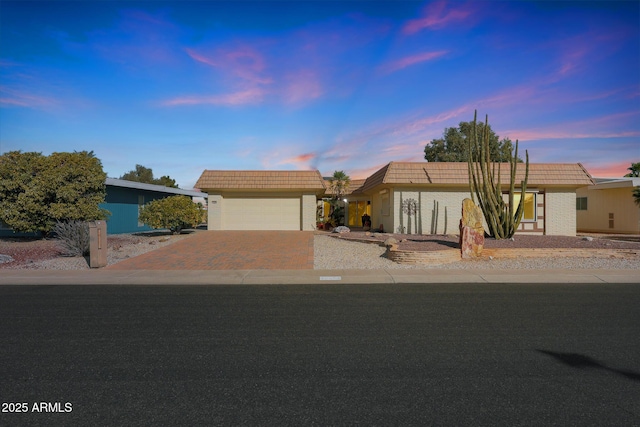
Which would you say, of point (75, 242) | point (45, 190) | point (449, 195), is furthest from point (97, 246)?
point (449, 195)

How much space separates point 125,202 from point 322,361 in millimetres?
24072

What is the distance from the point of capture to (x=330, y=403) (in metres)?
3.76

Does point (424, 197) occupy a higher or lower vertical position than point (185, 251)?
higher

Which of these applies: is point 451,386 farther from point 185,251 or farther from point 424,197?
point 424,197

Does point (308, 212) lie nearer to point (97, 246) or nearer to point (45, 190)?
point (45, 190)

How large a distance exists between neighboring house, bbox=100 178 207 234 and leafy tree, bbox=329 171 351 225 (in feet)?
39.3

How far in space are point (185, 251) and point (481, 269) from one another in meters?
11.1

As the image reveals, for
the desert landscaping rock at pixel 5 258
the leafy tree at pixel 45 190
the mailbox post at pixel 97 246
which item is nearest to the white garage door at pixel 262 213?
the leafy tree at pixel 45 190

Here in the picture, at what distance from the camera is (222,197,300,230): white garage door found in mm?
26797

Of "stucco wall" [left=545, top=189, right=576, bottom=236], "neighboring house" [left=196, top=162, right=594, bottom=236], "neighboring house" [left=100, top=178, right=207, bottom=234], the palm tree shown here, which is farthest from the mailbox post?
"stucco wall" [left=545, top=189, right=576, bottom=236]

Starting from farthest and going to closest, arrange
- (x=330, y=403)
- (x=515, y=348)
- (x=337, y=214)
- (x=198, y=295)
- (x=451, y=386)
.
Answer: (x=337, y=214) < (x=198, y=295) < (x=515, y=348) < (x=451, y=386) < (x=330, y=403)

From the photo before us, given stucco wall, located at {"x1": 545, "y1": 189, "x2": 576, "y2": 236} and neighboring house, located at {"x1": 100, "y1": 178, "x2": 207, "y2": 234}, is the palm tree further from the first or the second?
stucco wall, located at {"x1": 545, "y1": 189, "x2": 576, "y2": 236}

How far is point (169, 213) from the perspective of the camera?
68.2ft

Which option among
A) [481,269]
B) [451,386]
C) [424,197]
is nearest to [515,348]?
[451,386]
